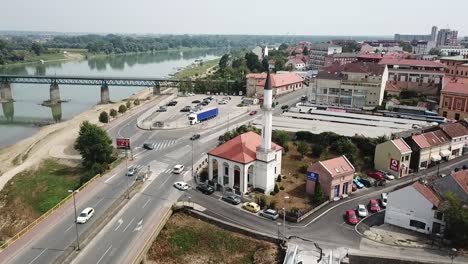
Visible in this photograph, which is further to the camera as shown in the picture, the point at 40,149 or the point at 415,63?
the point at 415,63

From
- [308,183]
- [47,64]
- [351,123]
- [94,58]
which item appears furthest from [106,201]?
[94,58]

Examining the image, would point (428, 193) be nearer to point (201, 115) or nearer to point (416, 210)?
point (416, 210)

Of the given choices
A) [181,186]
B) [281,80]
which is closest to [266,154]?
[181,186]

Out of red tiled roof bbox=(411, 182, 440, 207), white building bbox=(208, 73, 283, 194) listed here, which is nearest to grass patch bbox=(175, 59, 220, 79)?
white building bbox=(208, 73, 283, 194)

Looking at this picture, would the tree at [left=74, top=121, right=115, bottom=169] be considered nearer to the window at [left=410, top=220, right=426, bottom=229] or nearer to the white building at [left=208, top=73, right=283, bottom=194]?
the white building at [left=208, top=73, right=283, bottom=194]

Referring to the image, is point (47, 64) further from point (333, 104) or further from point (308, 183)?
point (308, 183)

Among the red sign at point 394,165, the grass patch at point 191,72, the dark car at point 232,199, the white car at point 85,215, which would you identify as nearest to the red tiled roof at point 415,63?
the red sign at point 394,165
